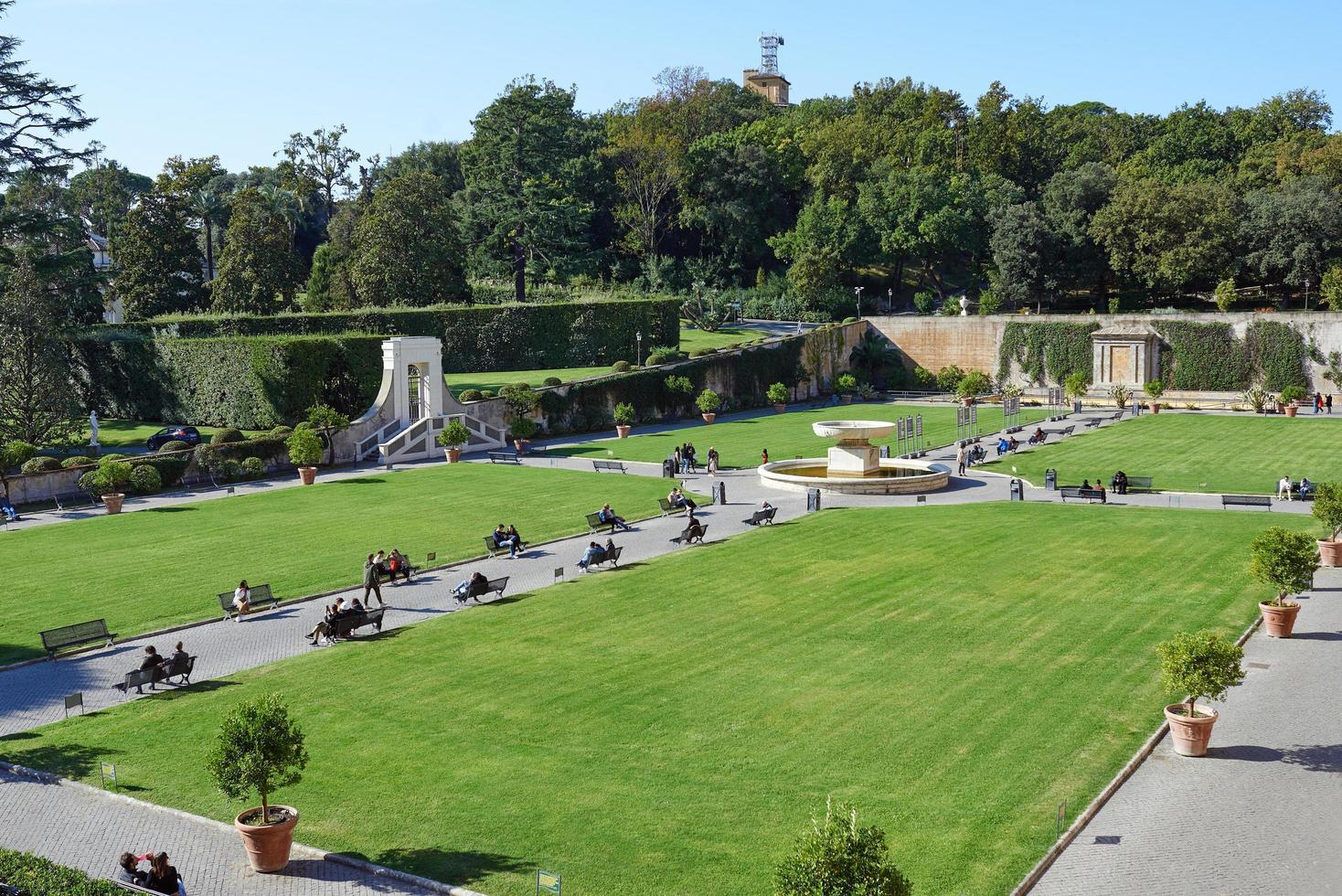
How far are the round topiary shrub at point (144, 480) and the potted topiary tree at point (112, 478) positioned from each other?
7.7 inches

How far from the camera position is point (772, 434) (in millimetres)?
55062

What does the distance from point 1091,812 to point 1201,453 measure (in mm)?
35922

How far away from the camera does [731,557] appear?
29.3 metres

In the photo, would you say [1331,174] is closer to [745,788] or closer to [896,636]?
[896,636]

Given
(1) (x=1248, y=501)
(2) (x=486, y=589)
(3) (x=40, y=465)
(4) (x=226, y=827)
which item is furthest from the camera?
(3) (x=40, y=465)

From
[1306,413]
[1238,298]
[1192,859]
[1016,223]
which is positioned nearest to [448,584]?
[1192,859]

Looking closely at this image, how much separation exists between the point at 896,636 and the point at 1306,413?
157 ft

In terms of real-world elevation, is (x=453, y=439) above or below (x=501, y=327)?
below

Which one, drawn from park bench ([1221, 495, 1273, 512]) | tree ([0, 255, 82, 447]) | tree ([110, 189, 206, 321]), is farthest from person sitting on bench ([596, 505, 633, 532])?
tree ([110, 189, 206, 321])

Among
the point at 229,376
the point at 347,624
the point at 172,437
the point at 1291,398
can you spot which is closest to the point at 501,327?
the point at 229,376

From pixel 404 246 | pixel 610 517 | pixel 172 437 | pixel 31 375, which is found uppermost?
pixel 404 246

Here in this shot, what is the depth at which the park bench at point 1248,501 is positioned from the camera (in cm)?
3434

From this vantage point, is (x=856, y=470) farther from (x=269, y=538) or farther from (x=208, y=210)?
(x=208, y=210)

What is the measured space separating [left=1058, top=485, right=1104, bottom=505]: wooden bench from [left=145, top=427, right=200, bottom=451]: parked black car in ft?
108
